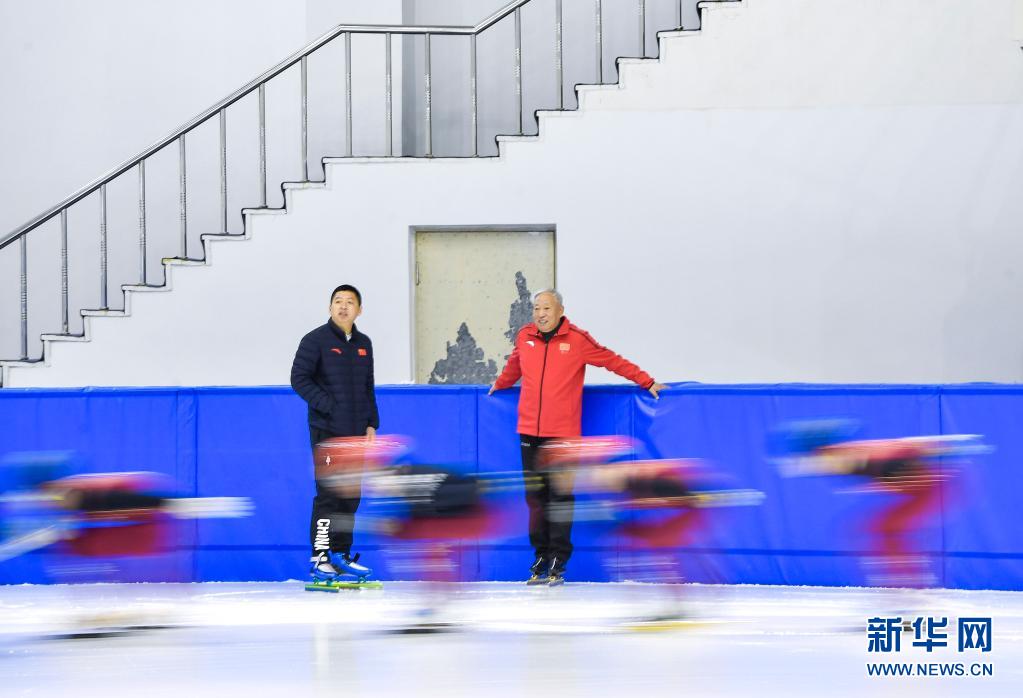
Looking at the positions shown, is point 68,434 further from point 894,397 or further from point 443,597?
point 894,397

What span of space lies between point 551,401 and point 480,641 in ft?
6.48

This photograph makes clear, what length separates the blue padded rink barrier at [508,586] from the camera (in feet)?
18.6

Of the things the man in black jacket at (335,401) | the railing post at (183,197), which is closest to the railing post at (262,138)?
the railing post at (183,197)

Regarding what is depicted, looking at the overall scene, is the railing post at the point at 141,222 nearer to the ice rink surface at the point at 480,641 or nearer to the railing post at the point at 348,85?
the railing post at the point at 348,85

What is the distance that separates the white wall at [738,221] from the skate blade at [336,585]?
362 centimetres

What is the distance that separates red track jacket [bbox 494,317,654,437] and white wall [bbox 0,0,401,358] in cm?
485

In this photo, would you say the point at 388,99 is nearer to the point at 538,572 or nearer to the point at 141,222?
the point at 141,222

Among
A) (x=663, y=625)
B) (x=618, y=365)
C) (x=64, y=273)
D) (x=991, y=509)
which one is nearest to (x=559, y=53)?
(x=618, y=365)

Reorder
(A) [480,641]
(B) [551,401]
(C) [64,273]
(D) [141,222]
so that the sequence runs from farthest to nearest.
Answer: (D) [141,222]
(C) [64,273]
(B) [551,401]
(A) [480,641]

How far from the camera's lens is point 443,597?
7.29 meters

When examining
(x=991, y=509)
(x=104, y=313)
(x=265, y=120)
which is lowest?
(x=991, y=509)

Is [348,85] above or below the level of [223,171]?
above

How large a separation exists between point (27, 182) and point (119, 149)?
2.88ft

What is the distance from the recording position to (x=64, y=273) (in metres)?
11.5
